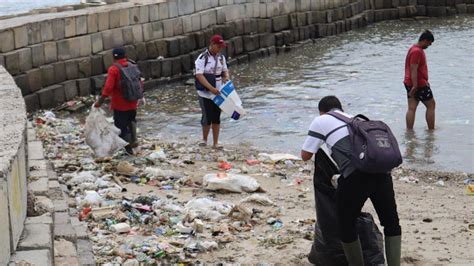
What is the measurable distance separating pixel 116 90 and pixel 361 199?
5183 millimetres

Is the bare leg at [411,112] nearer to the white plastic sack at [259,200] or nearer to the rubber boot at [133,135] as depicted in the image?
the rubber boot at [133,135]

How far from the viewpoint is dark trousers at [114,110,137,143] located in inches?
426

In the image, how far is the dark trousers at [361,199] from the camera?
19.5 ft

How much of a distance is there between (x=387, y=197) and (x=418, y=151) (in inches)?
259

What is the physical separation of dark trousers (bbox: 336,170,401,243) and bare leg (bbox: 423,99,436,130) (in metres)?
7.00

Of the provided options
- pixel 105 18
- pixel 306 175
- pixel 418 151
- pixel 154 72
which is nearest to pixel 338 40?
pixel 154 72

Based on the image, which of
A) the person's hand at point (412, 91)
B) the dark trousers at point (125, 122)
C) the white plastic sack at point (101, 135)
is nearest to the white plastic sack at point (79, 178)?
the white plastic sack at point (101, 135)

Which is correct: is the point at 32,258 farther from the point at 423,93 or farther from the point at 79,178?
the point at 423,93

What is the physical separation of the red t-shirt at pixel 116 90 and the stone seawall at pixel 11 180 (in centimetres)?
414

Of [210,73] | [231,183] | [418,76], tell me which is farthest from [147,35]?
[231,183]

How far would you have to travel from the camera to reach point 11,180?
4.73m

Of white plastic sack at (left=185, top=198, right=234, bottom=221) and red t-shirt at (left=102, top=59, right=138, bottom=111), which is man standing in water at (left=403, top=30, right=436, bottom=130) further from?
white plastic sack at (left=185, top=198, right=234, bottom=221)

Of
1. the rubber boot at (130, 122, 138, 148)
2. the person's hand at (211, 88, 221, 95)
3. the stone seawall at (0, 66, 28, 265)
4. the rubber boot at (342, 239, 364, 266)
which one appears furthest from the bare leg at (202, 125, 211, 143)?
the rubber boot at (342, 239, 364, 266)

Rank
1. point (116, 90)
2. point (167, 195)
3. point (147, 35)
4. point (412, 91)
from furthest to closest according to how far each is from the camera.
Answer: point (147, 35)
point (412, 91)
point (116, 90)
point (167, 195)
